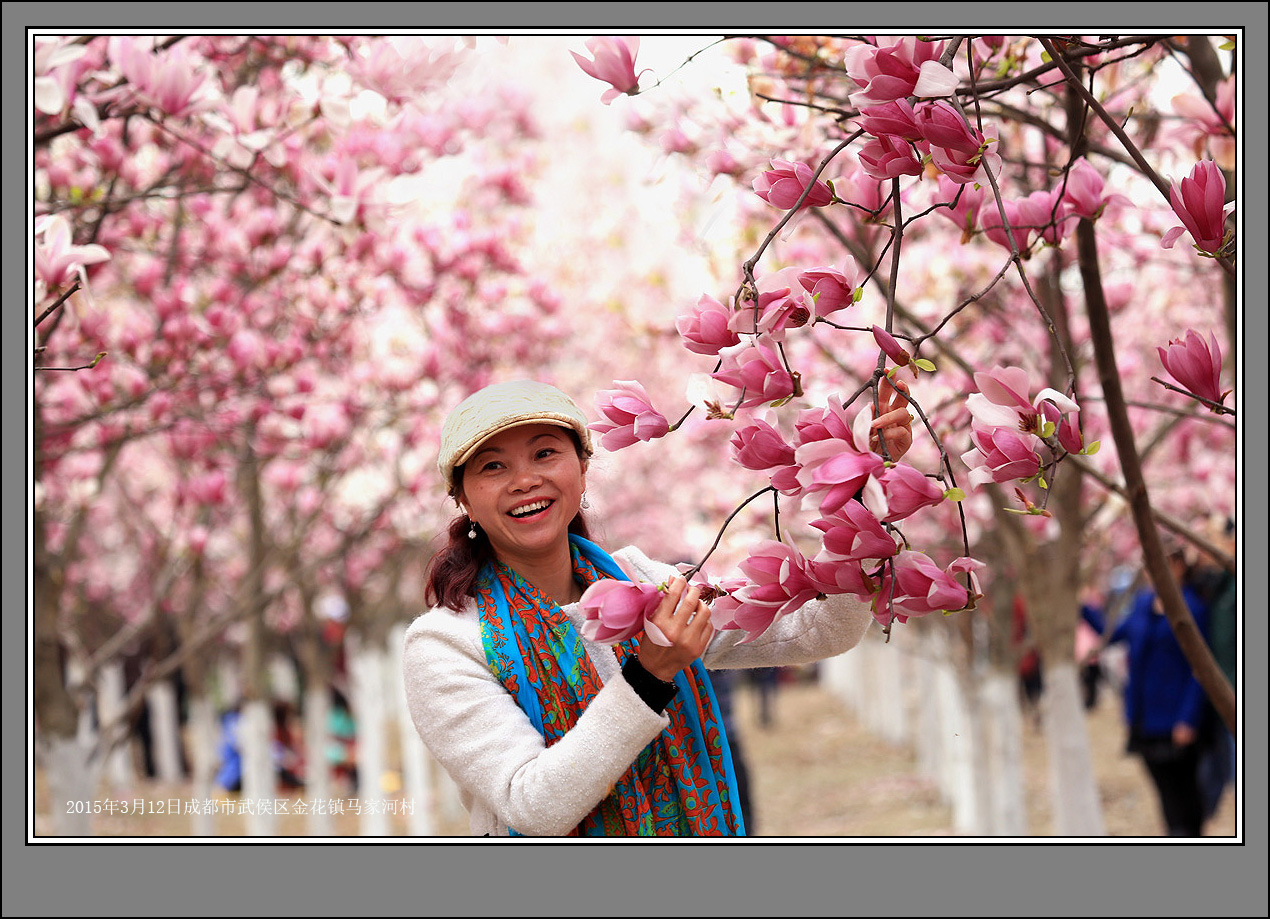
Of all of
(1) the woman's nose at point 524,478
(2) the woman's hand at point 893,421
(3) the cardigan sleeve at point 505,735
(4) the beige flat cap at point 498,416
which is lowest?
(3) the cardigan sleeve at point 505,735

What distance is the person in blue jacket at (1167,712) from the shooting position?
4.79 metres

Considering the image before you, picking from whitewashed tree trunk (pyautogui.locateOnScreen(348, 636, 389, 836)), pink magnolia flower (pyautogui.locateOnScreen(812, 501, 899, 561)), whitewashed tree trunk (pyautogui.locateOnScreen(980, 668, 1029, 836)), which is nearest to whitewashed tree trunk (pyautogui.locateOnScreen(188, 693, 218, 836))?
whitewashed tree trunk (pyautogui.locateOnScreen(348, 636, 389, 836))

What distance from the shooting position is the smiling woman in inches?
60.5

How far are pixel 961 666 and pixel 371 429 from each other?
3487 millimetres

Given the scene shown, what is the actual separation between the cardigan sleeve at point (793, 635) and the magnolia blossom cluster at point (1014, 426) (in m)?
0.46

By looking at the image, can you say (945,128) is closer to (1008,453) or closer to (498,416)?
(1008,453)

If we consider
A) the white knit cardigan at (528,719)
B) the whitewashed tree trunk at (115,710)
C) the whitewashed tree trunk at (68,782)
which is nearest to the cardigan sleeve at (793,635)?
the white knit cardigan at (528,719)

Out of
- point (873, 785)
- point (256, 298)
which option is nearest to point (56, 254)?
point (256, 298)

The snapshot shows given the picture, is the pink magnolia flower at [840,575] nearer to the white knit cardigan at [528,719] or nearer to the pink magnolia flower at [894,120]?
the white knit cardigan at [528,719]

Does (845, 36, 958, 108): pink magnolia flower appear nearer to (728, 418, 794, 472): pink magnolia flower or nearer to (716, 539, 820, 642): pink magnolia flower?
(728, 418, 794, 472): pink magnolia flower

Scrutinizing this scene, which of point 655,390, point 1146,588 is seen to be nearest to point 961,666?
point 1146,588

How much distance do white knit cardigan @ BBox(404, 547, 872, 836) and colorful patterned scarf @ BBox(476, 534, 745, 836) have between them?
0.09 ft

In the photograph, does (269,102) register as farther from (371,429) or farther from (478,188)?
(478,188)

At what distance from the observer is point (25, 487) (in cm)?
204
